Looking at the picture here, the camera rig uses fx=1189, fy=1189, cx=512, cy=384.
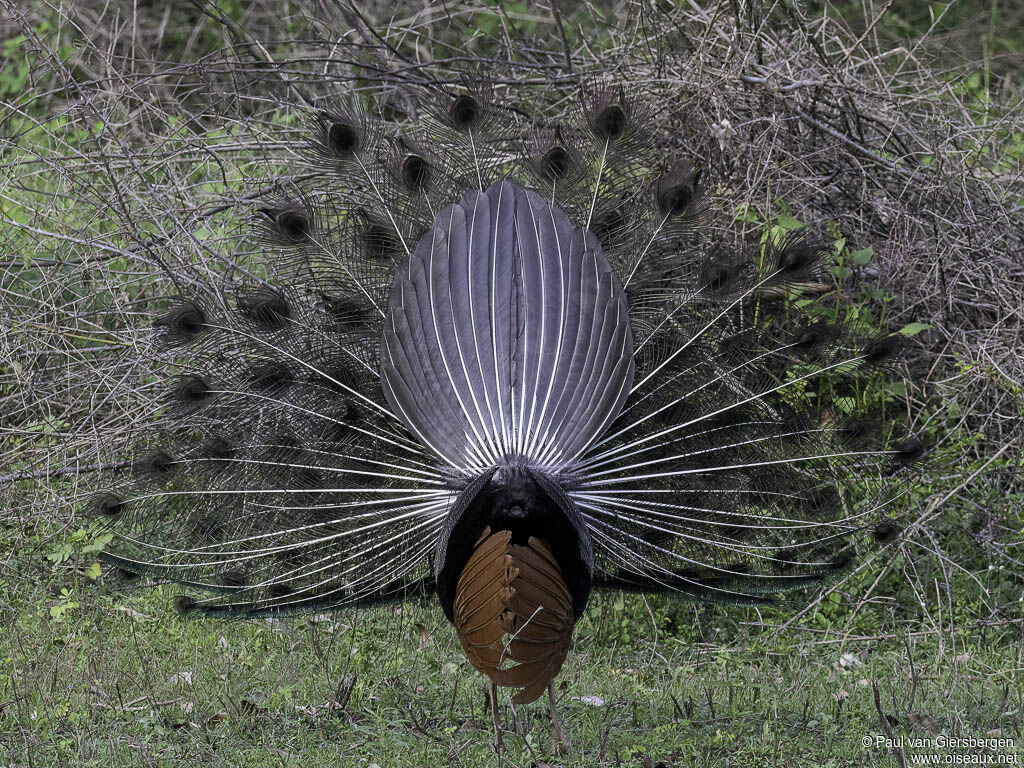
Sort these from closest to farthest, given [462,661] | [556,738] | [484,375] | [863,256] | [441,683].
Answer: [556,738]
[484,375]
[441,683]
[462,661]
[863,256]

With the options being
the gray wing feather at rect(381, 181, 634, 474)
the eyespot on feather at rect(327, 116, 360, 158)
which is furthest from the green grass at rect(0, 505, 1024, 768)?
the eyespot on feather at rect(327, 116, 360, 158)

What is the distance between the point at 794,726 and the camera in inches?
187

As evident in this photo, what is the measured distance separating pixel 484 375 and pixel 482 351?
105 mm

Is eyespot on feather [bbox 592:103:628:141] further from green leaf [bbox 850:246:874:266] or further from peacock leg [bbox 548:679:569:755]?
peacock leg [bbox 548:679:569:755]

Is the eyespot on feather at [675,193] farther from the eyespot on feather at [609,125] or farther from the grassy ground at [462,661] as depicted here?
the grassy ground at [462,661]

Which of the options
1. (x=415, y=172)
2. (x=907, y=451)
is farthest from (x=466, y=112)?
(x=907, y=451)

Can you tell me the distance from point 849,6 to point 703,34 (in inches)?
243

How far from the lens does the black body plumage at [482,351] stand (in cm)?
503

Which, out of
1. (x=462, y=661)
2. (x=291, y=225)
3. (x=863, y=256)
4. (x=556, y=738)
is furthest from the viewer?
(x=863, y=256)

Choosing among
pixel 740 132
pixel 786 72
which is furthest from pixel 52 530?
pixel 786 72

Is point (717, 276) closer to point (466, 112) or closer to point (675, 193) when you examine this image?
point (675, 193)

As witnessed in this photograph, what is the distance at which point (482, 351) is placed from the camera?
491 centimetres

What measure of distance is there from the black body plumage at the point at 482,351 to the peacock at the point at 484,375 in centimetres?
1

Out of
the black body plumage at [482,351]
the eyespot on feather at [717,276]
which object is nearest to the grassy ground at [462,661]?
the black body plumage at [482,351]
